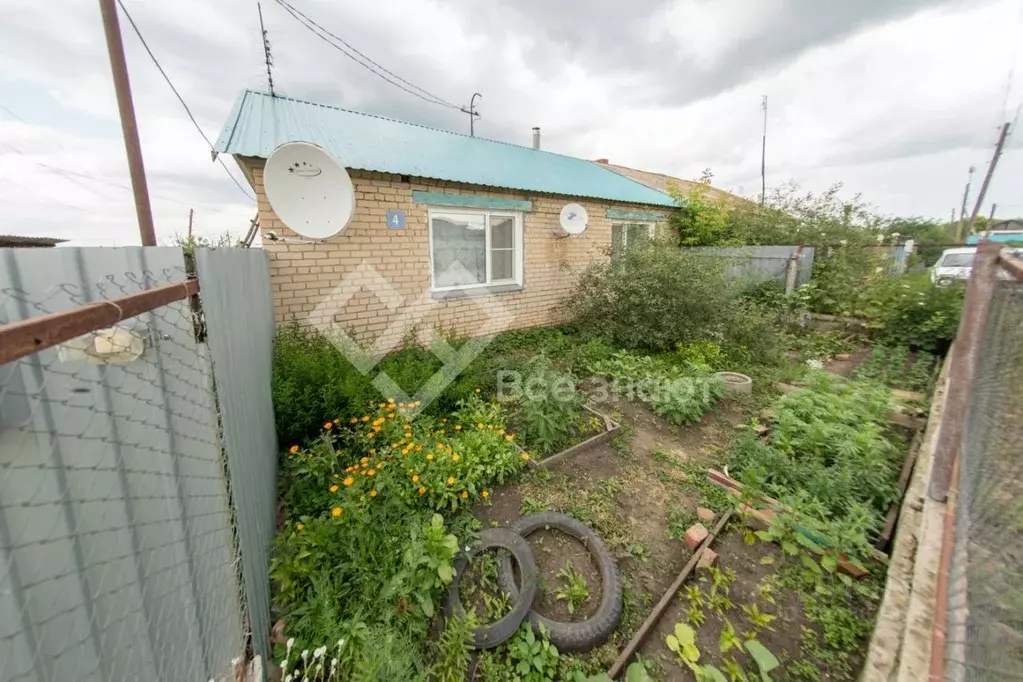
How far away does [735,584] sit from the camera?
222cm

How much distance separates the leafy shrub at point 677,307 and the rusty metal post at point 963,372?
3.35m

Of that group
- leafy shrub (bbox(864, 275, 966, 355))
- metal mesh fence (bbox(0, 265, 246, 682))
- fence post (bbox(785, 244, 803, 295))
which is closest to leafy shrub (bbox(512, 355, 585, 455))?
metal mesh fence (bbox(0, 265, 246, 682))

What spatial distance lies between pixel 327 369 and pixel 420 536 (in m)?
1.97

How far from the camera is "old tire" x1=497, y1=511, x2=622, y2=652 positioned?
1.89 metres

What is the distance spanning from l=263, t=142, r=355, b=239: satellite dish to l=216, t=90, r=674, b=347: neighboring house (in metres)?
0.54

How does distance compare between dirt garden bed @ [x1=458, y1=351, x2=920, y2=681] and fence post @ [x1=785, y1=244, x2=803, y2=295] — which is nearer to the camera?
dirt garden bed @ [x1=458, y1=351, x2=920, y2=681]

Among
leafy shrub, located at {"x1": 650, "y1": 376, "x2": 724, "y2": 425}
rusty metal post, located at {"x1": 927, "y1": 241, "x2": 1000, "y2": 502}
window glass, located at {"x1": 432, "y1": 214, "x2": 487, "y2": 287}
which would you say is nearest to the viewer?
rusty metal post, located at {"x1": 927, "y1": 241, "x2": 1000, "y2": 502}

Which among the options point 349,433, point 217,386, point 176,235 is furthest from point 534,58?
point 176,235

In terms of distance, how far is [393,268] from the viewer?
5207 millimetres

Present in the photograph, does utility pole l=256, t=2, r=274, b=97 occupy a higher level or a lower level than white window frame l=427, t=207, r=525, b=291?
higher

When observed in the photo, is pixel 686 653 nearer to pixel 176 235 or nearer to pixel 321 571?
pixel 321 571

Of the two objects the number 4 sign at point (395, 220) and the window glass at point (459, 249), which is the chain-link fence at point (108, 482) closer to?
the number 4 sign at point (395, 220)

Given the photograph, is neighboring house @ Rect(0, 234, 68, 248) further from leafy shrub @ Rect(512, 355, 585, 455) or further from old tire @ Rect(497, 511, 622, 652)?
old tire @ Rect(497, 511, 622, 652)

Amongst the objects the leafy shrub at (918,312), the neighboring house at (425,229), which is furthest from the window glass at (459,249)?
the leafy shrub at (918,312)
